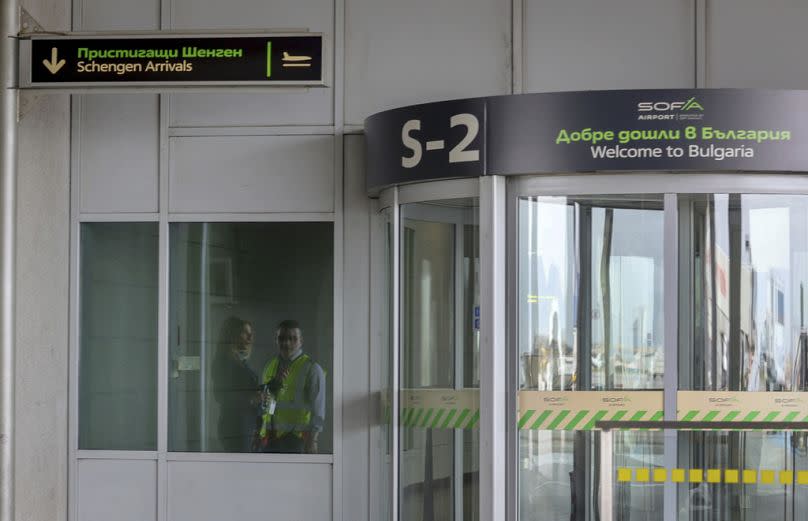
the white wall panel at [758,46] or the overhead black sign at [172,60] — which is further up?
the white wall panel at [758,46]

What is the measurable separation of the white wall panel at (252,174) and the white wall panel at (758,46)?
8.79 feet

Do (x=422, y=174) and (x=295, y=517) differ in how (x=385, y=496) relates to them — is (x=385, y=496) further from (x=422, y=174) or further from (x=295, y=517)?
(x=422, y=174)

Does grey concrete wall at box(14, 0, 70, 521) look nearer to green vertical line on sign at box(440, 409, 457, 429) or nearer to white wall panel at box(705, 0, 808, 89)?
green vertical line on sign at box(440, 409, 457, 429)

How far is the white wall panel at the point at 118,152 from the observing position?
7.59 meters

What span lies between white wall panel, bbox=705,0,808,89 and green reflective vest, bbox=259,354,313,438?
3.40 m

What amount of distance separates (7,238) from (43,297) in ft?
2.23

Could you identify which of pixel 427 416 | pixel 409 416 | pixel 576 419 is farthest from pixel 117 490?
pixel 576 419

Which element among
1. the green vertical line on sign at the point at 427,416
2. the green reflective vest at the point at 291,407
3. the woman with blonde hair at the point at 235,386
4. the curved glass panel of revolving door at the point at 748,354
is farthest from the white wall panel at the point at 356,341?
the curved glass panel of revolving door at the point at 748,354

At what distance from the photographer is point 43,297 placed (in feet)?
23.8

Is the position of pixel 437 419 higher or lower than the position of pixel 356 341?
lower

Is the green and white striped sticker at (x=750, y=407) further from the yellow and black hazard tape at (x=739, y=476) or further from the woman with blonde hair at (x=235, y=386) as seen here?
the woman with blonde hair at (x=235, y=386)

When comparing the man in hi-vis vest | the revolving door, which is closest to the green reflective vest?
the man in hi-vis vest

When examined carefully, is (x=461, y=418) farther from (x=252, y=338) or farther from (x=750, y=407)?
(x=252, y=338)

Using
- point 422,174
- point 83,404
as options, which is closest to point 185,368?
point 83,404
